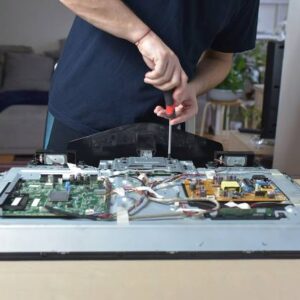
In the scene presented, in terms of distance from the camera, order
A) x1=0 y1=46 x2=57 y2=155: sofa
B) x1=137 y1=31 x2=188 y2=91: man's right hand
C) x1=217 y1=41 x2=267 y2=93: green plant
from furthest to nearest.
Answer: x1=217 y1=41 x2=267 y2=93: green plant, x1=0 y1=46 x2=57 y2=155: sofa, x1=137 y1=31 x2=188 y2=91: man's right hand

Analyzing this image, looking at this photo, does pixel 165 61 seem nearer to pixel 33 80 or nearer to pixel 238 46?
pixel 238 46

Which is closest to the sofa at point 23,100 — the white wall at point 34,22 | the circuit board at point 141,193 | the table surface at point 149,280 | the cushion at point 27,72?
the cushion at point 27,72

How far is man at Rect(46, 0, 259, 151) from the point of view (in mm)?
855

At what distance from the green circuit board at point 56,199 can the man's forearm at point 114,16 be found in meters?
0.25

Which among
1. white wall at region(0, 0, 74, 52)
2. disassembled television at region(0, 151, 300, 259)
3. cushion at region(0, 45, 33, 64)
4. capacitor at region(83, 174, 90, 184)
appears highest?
white wall at region(0, 0, 74, 52)

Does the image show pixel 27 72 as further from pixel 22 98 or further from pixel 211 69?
pixel 211 69

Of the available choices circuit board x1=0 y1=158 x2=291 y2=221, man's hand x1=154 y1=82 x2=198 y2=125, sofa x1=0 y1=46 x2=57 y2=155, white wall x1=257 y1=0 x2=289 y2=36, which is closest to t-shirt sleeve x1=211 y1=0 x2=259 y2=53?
man's hand x1=154 y1=82 x2=198 y2=125

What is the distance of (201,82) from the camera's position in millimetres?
1011

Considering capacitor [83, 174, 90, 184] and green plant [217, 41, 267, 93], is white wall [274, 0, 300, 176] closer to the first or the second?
capacitor [83, 174, 90, 184]

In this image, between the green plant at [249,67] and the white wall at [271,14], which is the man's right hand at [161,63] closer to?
the green plant at [249,67]

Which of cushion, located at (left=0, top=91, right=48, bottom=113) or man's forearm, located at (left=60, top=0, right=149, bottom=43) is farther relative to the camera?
cushion, located at (left=0, top=91, right=48, bottom=113)

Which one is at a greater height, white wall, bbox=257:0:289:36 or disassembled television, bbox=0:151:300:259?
white wall, bbox=257:0:289:36

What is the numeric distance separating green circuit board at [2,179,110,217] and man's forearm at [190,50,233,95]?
1.51 ft

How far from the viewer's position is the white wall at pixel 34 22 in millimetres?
4578
